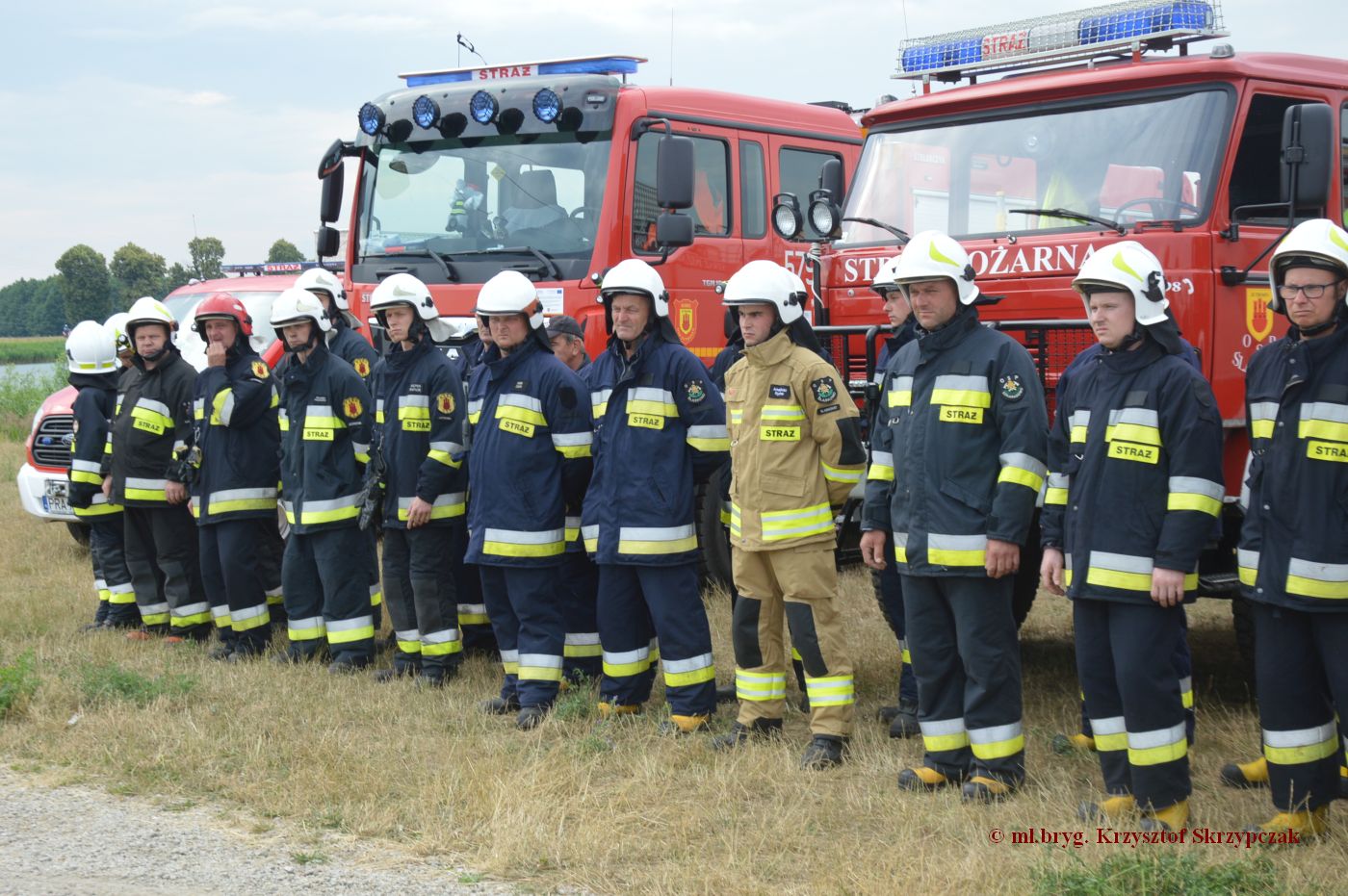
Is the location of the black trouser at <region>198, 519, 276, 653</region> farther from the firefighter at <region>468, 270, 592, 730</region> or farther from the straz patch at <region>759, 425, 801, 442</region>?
the straz patch at <region>759, 425, 801, 442</region>

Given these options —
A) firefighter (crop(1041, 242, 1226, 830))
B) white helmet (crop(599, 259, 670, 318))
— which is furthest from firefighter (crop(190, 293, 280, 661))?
firefighter (crop(1041, 242, 1226, 830))

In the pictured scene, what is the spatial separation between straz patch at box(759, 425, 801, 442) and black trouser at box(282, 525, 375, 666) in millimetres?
2705

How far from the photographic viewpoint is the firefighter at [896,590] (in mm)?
6008

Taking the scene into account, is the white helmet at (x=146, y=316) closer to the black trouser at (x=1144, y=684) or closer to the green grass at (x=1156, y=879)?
the black trouser at (x=1144, y=684)

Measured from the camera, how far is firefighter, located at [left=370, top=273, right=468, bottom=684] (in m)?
6.86

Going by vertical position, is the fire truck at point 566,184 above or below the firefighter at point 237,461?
above

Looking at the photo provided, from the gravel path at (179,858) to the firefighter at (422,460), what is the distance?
2.03m

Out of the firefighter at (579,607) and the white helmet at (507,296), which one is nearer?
the white helmet at (507,296)

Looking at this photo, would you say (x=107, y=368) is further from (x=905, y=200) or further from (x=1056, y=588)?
(x=1056, y=588)

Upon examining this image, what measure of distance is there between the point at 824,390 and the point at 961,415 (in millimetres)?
670

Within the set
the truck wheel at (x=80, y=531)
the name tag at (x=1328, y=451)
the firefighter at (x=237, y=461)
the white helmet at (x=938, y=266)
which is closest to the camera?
the name tag at (x=1328, y=451)

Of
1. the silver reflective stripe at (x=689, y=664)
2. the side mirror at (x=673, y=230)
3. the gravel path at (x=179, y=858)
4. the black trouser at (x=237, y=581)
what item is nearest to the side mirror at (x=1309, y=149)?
the silver reflective stripe at (x=689, y=664)

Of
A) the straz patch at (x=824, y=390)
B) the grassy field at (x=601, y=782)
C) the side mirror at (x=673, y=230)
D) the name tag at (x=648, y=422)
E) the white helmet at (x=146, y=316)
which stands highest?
the side mirror at (x=673, y=230)

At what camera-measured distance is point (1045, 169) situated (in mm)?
6352
